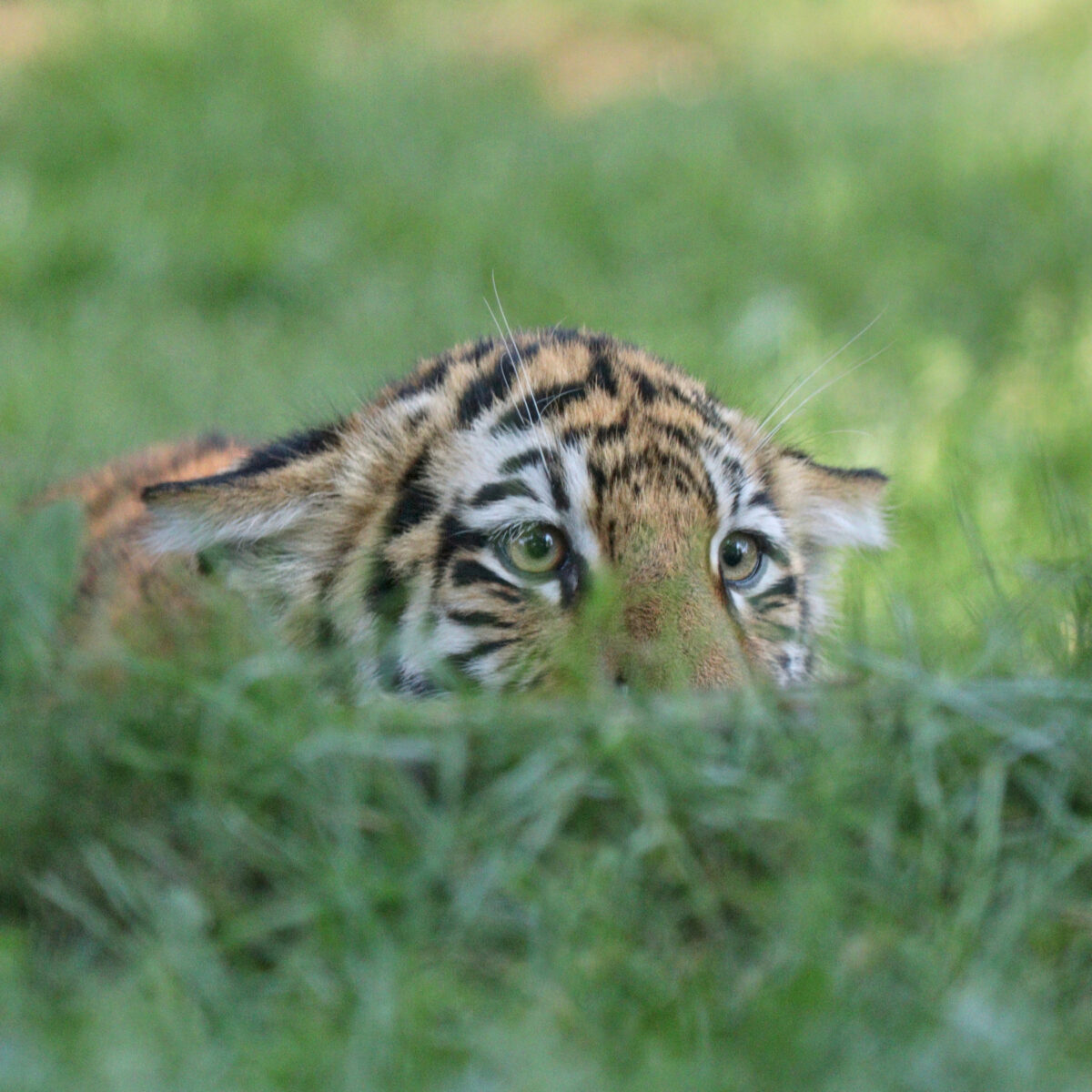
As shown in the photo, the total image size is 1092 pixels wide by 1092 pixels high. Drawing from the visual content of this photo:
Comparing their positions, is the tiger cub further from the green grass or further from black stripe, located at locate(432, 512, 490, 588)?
the green grass

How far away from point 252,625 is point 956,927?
1316 millimetres

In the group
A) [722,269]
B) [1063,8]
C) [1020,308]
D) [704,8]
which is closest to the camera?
[1020,308]

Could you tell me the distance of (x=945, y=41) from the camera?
13039 millimetres

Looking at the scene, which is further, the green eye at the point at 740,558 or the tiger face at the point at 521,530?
the green eye at the point at 740,558

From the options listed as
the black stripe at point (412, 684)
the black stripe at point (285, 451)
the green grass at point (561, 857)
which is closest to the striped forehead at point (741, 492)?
the green grass at point (561, 857)

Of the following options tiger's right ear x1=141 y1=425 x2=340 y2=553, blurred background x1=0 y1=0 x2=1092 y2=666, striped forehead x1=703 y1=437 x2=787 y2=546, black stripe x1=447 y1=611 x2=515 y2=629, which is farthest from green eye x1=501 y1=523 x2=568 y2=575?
blurred background x1=0 y1=0 x2=1092 y2=666

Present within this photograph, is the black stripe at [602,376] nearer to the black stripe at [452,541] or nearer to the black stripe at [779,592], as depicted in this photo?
the black stripe at [452,541]

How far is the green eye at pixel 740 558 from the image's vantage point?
3.34 meters

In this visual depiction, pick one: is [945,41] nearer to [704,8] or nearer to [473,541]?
[704,8]

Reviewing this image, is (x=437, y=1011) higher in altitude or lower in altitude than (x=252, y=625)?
lower

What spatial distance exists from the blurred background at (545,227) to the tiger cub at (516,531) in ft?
3.65

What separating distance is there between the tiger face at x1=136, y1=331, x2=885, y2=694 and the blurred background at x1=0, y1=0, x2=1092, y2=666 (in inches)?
44.2

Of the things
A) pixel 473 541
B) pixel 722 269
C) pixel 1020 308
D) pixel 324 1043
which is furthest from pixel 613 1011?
pixel 722 269

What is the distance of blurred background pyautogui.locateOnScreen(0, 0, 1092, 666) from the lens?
22.1 feet
